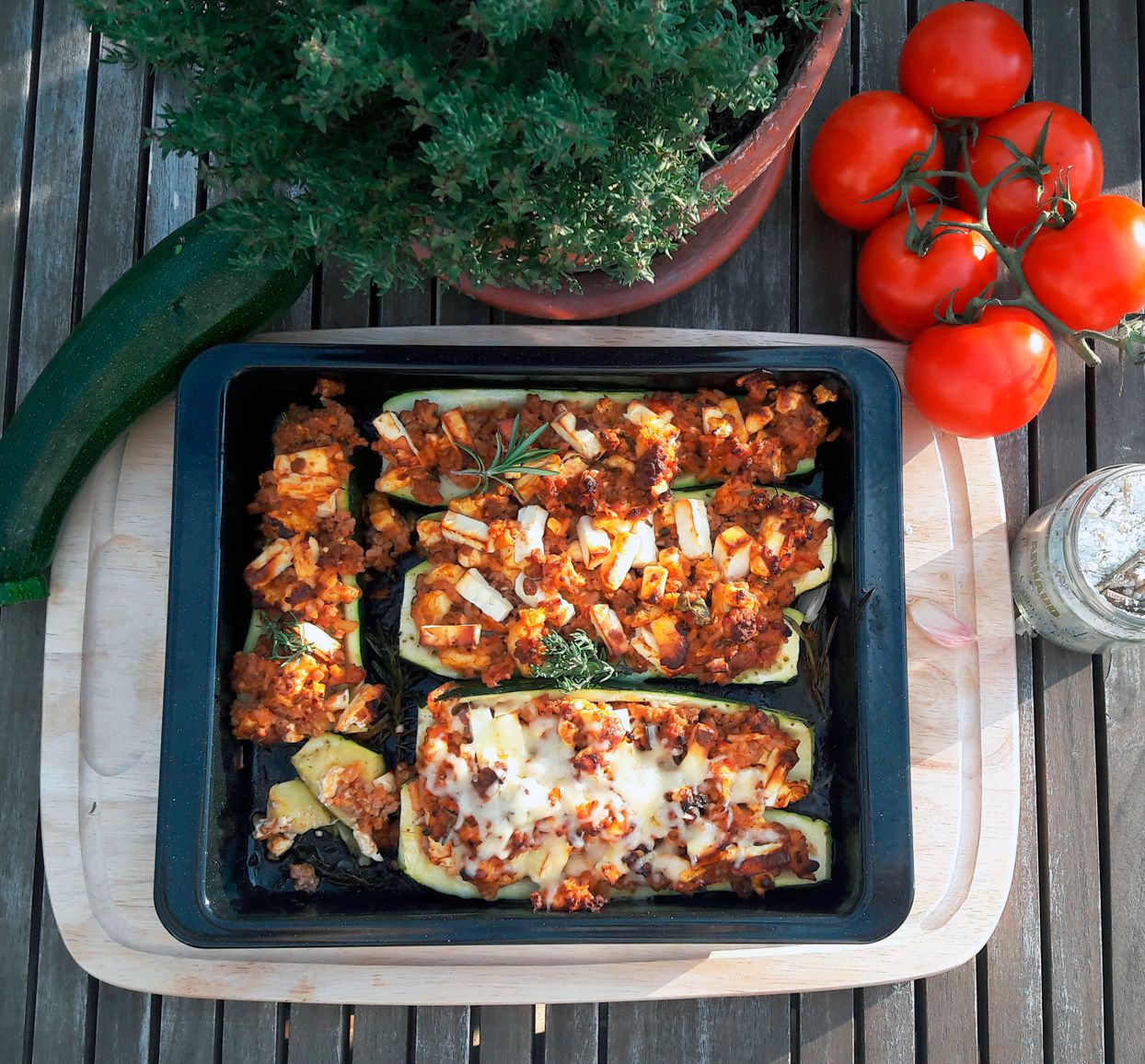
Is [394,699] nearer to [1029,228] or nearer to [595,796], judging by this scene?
[595,796]

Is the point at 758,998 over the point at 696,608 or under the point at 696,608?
under

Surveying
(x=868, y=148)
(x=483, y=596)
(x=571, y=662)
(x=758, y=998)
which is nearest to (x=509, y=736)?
(x=571, y=662)

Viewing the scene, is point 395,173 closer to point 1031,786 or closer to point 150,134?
point 150,134

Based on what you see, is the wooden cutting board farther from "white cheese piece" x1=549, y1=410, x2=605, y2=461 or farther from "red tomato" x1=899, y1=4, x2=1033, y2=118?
"red tomato" x1=899, y1=4, x2=1033, y2=118

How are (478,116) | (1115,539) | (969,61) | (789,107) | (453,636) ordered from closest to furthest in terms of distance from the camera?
1. (478,116)
2. (789,107)
3. (453,636)
4. (1115,539)
5. (969,61)

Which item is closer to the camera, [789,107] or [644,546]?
[789,107]

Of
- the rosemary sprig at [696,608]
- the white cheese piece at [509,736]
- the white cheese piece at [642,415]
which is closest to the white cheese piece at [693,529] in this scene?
the rosemary sprig at [696,608]

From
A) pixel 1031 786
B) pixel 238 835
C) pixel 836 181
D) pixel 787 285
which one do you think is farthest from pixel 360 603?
pixel 1031 786

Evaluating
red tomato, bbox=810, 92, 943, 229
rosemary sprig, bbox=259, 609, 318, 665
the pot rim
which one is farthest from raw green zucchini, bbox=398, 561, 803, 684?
red tomato, bbox=810, 92, 943, 229

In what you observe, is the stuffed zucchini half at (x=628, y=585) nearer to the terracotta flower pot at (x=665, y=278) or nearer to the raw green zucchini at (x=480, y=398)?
the raw green zucchini at (x=480, y=398)
